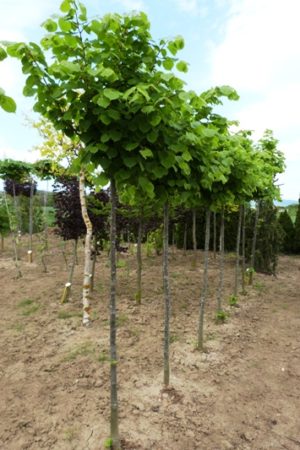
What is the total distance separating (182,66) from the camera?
7.77 ft

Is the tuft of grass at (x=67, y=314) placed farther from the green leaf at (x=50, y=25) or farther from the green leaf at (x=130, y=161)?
the green leaf at (x=50, y=25)

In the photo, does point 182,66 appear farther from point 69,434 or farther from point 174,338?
point 174,338

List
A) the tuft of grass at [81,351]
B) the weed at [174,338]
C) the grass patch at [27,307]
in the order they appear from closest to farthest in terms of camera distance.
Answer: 1. the tuft of grass at [81,351]
2. the weed at [174,338]
3. the grass patch at [27,307]

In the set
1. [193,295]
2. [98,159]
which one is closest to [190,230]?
[193,295]

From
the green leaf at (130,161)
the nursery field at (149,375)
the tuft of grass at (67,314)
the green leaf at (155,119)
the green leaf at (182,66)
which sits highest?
the green leaf at (182,66)

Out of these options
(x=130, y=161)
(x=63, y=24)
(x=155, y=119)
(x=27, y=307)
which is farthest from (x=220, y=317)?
(x=63, y=24)

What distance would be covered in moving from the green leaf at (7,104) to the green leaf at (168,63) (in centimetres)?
131

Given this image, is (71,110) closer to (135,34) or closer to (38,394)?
(135,34)

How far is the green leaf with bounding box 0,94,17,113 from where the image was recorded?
1544 millimetres

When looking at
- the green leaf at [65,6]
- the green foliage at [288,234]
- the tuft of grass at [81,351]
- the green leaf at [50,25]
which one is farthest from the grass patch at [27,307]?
the green foliage at [288,234]

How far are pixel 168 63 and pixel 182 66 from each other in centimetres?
13

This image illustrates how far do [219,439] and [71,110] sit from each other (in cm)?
328

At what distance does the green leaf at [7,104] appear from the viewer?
1.54 m

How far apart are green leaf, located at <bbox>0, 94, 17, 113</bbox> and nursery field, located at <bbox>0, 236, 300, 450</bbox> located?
3009 millimetres
